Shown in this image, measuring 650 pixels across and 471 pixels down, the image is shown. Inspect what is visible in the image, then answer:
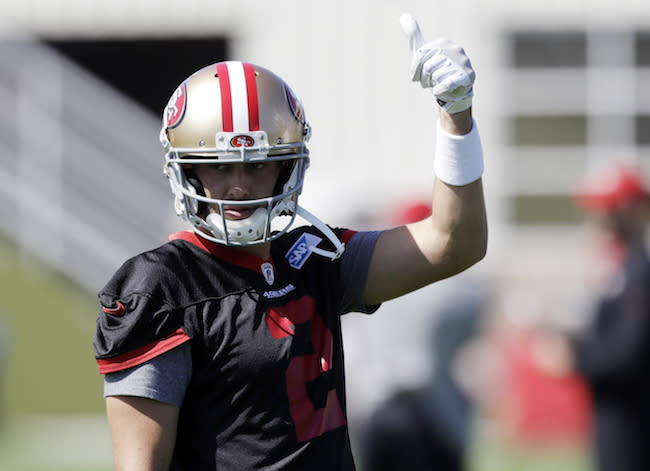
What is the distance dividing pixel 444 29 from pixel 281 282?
361 inches

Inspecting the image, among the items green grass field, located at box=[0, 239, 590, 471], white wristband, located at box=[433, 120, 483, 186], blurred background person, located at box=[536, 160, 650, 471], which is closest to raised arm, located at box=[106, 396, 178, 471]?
white wristband, located at box=[433, 120, 483, 186]

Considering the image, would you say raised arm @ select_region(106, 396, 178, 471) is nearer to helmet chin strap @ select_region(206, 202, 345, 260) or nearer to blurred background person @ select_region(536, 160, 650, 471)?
helmet chin strap @ select_region(206, 202, 345, 260)

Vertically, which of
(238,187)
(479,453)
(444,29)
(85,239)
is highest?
(444,29)

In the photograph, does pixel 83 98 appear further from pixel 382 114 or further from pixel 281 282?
pixel 281 282

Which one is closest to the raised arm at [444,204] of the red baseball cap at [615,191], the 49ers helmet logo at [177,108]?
the 49ers helmet logo at [177,108]

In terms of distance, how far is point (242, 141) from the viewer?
8.18 feet

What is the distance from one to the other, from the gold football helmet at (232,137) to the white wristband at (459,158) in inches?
12.4

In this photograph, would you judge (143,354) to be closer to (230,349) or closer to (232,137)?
(230,349)

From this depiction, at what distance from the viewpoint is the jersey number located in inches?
98.5

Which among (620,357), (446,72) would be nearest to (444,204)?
(446,72)

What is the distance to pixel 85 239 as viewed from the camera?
33.2 ft

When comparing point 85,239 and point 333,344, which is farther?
point 85,239

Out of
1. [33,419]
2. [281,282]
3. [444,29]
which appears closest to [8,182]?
[33,419]

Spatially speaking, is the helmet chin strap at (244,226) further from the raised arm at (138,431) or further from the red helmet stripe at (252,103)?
the raised arm at (138,431)
